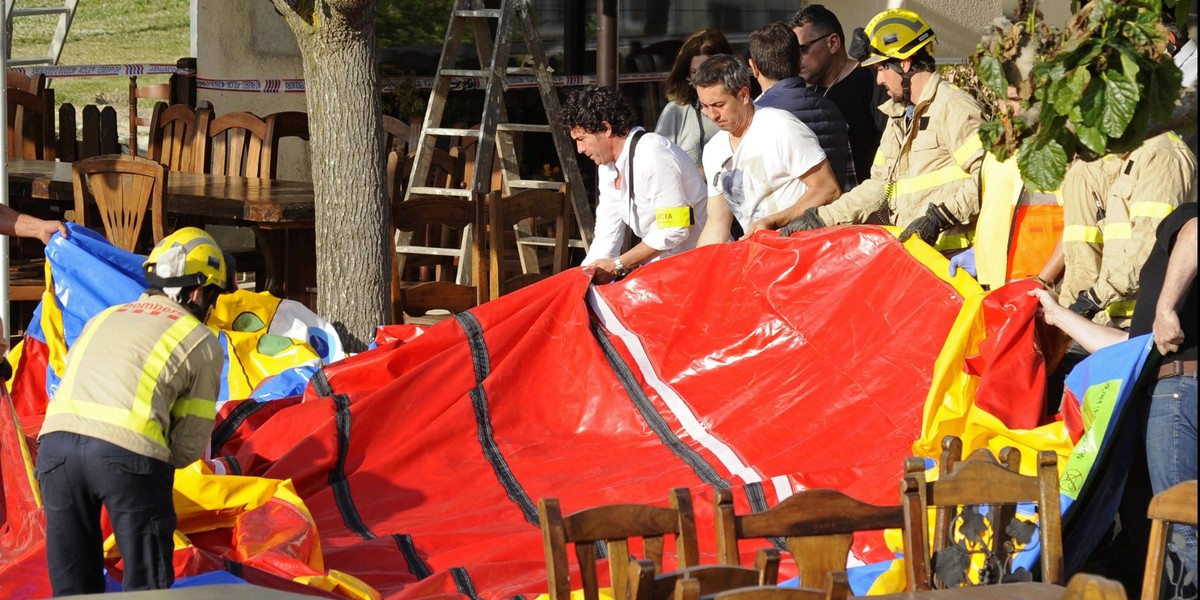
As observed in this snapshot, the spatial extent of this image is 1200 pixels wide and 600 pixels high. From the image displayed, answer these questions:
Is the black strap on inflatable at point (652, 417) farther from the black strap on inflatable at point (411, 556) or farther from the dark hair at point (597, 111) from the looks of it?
the black strap on inflatable at point (411, 556)

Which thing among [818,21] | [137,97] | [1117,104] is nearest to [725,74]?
[818,21]

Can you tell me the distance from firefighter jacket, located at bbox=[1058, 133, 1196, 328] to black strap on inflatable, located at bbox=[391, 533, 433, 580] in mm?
1965

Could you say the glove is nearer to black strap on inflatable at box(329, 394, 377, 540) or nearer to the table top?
black strap on inflatable at box(329, 394, 377, 540)

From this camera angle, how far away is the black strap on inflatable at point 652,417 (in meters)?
4.46

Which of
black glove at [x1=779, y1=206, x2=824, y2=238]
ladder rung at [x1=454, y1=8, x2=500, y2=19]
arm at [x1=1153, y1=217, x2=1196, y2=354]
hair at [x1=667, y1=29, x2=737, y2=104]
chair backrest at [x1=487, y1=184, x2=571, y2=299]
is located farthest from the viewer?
ladder rung at [x1=454, y1=8, x2=500, y2=19]

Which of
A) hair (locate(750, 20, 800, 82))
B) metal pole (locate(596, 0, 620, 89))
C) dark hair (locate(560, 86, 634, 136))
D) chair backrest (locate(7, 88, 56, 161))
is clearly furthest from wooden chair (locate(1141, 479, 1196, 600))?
chair backrest (locate(7, 88, 56, 161))

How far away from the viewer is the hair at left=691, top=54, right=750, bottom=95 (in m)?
4.86

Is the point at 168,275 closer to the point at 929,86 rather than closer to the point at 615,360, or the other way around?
the point at 615,360

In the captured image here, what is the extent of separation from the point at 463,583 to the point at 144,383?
1052mm

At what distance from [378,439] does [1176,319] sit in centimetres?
269

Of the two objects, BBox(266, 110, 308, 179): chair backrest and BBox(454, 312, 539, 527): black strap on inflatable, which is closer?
BBox(454, 312, 539, 527): black strap on inflatable

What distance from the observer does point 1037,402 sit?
3.73m

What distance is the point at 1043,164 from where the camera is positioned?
255 centimetres

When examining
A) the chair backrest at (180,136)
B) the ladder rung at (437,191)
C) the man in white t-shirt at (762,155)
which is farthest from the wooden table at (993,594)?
the chair backrest at (180,136)
